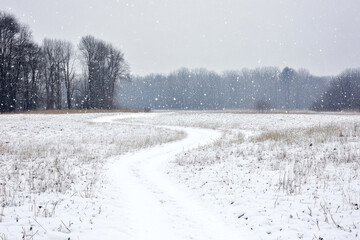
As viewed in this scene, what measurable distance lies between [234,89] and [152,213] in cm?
12316

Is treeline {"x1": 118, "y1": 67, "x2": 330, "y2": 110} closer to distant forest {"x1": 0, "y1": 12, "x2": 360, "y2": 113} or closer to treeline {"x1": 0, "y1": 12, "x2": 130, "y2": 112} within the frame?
distant forest {"x1": 0, "y1": 12, "x2": 360, "y2": 113}

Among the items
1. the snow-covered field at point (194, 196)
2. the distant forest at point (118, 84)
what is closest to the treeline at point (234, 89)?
the distant forest at point (118, 84)

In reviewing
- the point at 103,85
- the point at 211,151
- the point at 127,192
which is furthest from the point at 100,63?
the point at 127,192

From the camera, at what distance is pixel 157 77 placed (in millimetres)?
144000

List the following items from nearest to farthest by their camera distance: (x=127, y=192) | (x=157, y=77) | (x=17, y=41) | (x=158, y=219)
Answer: (x=158, y=219) → (x=127, y=192) → (x=17, y=41) → (x=157, y=77)

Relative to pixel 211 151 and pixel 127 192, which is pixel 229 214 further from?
pixel 211 151

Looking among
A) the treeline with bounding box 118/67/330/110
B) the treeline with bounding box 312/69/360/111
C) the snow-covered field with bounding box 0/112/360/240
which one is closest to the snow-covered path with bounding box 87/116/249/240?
the snow-covered field with bounding box 0/112/360/240

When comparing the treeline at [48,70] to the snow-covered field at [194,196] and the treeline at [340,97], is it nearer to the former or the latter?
the snow-covered field at [194,196]

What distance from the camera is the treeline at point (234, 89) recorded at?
4744 inches

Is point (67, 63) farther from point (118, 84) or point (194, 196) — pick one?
point (194, 196)

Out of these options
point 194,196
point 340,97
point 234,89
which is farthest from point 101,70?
point 340,97

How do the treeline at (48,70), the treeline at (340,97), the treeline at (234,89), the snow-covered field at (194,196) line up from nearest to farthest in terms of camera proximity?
the snow-covered field at (194,196), the treeline at (48,70), the treeline at (340,97), the treeline at (234,89)

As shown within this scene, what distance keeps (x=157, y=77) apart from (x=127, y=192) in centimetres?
13755

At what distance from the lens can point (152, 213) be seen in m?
7.29
